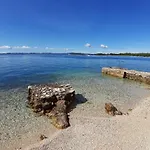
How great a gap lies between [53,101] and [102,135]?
19.5ft

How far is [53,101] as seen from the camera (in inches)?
521

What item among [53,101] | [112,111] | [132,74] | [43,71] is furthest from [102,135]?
[43,71]

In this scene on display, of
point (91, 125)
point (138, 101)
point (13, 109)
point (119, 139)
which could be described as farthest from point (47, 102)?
point (138, 101)

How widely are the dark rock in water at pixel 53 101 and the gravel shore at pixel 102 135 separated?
107cm

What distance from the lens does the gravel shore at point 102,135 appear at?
756 cm

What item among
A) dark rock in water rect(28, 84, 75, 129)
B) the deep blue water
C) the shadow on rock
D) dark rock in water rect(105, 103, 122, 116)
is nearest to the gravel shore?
dark rock in water rect(105, 103, 122, 116)

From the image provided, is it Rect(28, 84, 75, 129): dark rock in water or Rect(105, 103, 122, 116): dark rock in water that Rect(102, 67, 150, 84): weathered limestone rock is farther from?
Rect(28, 84, 75, 129): dark rock in water

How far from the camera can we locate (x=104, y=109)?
43.6 feet

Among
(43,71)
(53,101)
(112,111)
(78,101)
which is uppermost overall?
(53,101)

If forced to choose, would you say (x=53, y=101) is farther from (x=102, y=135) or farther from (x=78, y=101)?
(x=102, y=135)

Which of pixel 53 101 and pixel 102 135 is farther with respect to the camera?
pixel 53 101

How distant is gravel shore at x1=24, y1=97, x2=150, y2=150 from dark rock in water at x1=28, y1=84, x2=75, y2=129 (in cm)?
107

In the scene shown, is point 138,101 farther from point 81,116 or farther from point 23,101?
point 23,101

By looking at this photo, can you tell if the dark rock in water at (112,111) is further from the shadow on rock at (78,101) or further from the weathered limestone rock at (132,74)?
the weathered limestone rock at (132,74)
